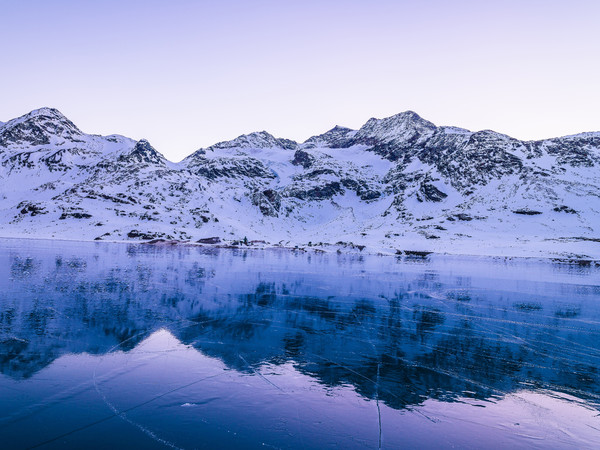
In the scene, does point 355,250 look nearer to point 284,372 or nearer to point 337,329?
point 337,329

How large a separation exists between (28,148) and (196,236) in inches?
5391

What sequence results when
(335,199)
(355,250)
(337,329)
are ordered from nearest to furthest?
(337,329)
(355,250)
(335,199)

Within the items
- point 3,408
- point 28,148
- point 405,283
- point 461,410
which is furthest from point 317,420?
point 28,148

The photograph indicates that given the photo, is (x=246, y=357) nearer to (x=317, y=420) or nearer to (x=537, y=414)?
(x=317, y=420)

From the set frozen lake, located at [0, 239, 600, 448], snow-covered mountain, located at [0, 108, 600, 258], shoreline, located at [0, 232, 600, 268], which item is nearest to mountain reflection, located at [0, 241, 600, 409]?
frozen lake, located at [0, 239, 600, 448]

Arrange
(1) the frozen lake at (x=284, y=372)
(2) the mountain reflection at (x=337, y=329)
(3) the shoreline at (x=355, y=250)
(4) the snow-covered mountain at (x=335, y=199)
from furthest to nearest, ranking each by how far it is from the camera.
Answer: (4) the snow-covered mountain at (x=335, y=199), (3) the shoreline at (x=355, y=250), (2) the mountain reflection at (x=337, y=329), (1) the frozen lake at (x=284, y=372)

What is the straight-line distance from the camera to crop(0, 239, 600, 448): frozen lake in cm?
765

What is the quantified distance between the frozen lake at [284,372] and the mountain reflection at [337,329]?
0.30 ft

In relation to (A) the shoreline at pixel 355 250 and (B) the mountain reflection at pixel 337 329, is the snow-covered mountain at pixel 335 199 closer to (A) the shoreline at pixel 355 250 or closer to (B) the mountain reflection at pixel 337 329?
(A) the shoreline at pixel 355 250

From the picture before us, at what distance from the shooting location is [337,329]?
17.1m

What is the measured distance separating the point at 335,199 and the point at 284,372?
166 m

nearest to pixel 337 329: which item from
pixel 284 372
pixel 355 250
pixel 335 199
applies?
pixel 284 372

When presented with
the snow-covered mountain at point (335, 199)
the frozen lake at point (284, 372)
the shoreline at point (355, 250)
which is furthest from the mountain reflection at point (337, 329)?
the snow-covered mountain at point (335, 199)

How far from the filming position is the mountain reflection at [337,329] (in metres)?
11.3
